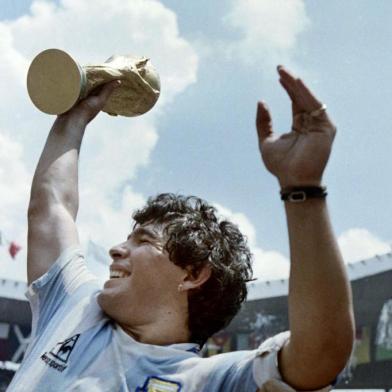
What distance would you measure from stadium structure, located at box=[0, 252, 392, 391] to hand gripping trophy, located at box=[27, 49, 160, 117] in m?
13.8

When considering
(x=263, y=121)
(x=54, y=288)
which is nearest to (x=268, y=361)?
(x=263, y=121)

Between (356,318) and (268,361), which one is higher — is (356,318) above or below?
above

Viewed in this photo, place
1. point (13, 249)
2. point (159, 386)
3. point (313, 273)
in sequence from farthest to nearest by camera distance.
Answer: point (13, 249) < point (159, 386) < point (313, 273)

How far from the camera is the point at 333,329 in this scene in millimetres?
1467

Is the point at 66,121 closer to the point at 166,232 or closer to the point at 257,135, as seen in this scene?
the point at 166,232

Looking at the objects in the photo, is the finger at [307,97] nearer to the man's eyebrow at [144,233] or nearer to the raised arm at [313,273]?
the raised arm at [313,273]

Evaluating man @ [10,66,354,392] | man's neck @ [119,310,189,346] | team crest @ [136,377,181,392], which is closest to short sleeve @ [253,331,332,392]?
man @ [10,66,354,392]

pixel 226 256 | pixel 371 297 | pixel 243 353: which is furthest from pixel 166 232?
pixel 371 297

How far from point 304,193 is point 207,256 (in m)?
0.73

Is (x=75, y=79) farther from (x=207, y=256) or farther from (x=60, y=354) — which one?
(x=60, y=354)

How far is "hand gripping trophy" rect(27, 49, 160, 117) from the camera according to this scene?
8.18ft

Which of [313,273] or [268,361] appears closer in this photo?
[313,273]

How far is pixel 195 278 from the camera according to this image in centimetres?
217

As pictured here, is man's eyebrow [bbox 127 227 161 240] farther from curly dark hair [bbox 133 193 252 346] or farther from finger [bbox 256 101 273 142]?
finger [bbox 256 101 273 142]
